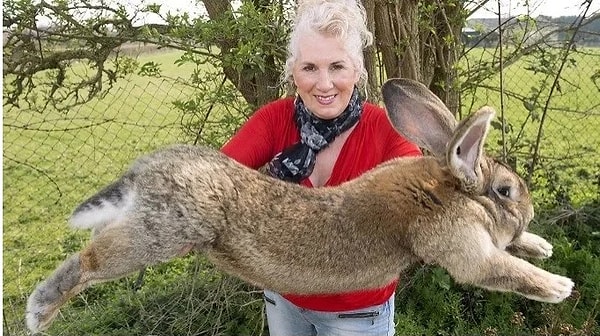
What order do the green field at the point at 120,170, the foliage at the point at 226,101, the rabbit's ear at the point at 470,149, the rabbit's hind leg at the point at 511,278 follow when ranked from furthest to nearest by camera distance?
the green field at the point at 120,170
the foliage at the point at 226,101
the rabbit's hind leg at the point at 511,278
the rabbit's ear at the point at 470,149

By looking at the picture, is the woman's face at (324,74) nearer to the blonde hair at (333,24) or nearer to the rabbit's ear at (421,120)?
the blonde hair at (333,24)

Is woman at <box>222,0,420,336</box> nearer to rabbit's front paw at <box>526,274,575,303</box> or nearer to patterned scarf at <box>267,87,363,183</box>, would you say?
patterned scarf at <box>267,87,363,183</box>

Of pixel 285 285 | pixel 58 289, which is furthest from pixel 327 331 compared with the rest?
pixel 58 289

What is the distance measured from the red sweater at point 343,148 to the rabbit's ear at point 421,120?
8 cm

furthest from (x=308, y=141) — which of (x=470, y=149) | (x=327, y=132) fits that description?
(x=470, y=149)

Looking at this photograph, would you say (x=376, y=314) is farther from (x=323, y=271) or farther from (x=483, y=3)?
(x=483, y=3)

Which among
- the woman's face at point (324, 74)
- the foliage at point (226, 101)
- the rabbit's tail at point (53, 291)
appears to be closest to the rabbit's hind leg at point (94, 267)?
the rabbit's tail at point (53, 291)

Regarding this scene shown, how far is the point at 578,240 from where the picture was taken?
210 inches

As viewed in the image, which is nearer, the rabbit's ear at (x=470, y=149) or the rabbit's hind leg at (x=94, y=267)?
the rabbit's hind leg at (x=94, y=267)

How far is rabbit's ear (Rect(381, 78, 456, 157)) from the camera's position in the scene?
271cm

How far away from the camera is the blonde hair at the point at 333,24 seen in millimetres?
2764

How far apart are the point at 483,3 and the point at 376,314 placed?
2603 mm

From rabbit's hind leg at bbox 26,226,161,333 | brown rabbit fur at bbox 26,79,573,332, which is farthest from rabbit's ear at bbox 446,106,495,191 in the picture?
rabbit's hind leg at bbox 26,226,161,333

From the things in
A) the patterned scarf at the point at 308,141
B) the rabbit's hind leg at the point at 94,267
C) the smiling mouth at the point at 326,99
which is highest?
the smiling mouth at the point at 326,99
